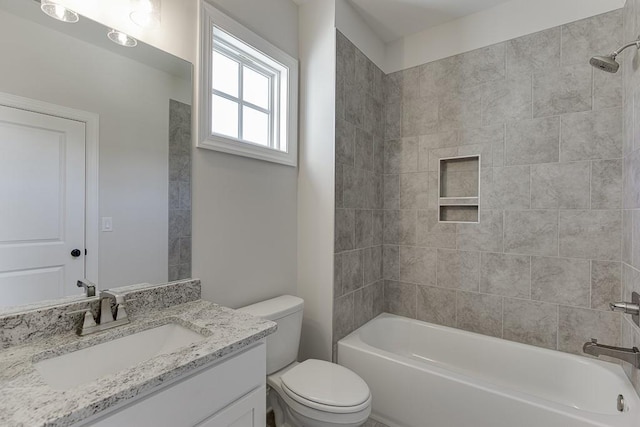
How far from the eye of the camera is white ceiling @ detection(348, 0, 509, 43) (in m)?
2.02

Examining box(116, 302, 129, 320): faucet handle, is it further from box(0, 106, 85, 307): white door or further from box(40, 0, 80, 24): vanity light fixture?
box(40, 0, 80, 24): vanity light fixture

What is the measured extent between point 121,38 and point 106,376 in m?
1.24

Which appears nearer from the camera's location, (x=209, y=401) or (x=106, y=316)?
(x=209, y=401)

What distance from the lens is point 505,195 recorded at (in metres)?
2.01

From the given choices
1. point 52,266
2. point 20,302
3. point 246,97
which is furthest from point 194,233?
point 246,97

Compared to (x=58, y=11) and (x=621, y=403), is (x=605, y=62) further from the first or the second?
(x=58, y=11)

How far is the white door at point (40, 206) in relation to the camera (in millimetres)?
936

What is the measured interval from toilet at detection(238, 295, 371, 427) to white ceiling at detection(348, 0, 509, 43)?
2087 millimetres

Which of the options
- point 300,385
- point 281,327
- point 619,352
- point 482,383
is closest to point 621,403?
point 619,352

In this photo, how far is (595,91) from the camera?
1746 mm

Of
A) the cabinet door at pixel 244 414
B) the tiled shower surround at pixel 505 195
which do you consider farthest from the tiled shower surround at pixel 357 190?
the cabinet door at pixel 244 414

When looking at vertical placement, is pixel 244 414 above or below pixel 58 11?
below

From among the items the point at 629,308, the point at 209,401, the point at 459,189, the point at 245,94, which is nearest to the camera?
the point at 209,401

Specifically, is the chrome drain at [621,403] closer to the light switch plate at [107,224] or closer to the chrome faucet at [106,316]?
the chrome faucet at [106,316]
